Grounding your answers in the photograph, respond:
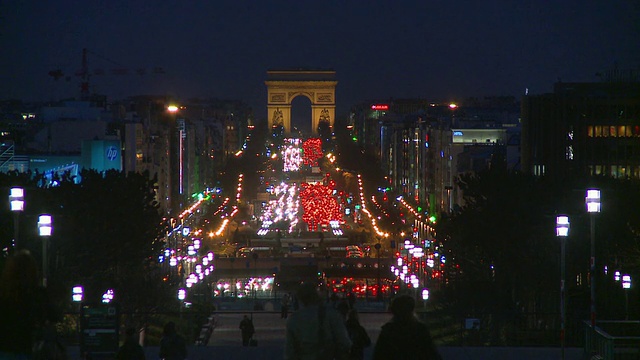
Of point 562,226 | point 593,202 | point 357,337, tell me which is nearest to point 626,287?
point 562,226

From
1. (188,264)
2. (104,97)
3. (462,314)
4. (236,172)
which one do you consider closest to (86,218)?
(462,314)

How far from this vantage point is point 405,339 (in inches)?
409

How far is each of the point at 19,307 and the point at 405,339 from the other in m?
3.09

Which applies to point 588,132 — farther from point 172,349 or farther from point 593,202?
point 172,349

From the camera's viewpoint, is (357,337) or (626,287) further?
(626,287)

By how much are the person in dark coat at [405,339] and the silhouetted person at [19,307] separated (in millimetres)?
2699

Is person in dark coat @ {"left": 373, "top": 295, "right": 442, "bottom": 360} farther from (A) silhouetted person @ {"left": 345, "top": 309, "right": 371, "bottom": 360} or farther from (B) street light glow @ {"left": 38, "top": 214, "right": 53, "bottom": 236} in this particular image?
(B) street light glow @ {"left": 38, "top": 214, "right": 53, "bottom": 236}

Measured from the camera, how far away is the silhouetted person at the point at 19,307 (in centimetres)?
871

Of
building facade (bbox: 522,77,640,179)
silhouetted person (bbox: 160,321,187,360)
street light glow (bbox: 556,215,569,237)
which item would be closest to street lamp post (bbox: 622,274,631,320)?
street light glow (bbox: 556,215,569,237)

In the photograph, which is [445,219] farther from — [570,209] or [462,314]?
[462,314]

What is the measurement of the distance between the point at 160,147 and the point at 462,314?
63.4 meters

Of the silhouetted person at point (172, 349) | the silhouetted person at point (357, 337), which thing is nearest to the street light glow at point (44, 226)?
the silhouetted person at point (172, 349)

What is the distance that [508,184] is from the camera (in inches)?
1801

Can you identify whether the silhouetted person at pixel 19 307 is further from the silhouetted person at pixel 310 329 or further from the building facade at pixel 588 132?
the building facade at pixel 588 132
